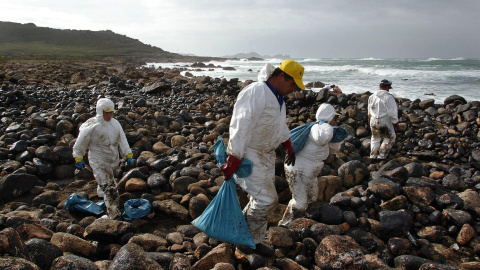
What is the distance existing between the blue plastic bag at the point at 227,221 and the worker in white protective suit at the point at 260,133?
186 mm

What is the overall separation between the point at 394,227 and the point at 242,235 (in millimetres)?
2056

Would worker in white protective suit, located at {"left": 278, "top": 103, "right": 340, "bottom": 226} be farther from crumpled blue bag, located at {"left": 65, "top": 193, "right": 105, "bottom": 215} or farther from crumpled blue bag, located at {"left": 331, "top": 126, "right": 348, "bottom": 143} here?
crumpled blue bag, located at {"left": 65, "top": 193, "right": 105, "bottom": 215}

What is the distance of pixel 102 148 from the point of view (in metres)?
4.20

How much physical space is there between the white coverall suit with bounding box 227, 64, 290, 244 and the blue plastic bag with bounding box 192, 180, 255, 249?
0.18 meters

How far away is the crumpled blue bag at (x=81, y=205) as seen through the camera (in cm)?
428

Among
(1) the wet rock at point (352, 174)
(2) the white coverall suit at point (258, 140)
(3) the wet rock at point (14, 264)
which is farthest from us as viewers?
(1) the wet rock at point (352, 174)

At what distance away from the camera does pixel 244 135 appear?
8.83 ft

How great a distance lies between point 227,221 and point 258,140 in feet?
2.74

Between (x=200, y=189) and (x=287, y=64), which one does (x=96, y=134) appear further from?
(x=287, y=64)

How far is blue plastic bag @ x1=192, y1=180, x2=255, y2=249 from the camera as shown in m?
2.82

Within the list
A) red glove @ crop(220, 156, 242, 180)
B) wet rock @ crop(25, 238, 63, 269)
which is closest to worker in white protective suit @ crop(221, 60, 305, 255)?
red glove @ crop(220, 156, 242, 180)

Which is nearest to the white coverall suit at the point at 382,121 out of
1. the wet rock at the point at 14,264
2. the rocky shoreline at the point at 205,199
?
the rocky shoreline at the point at 205,199

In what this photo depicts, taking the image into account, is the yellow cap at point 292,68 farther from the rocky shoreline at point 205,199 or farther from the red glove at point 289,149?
the rocky shoreline at point 205,199

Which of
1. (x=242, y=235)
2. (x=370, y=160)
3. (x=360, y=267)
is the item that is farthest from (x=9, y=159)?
(x=370, y=160)
